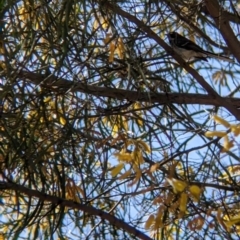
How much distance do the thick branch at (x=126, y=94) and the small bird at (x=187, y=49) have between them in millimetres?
404

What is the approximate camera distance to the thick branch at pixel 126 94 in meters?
2.19

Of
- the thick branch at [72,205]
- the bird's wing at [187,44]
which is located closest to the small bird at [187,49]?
the bird's wing at [187,44]

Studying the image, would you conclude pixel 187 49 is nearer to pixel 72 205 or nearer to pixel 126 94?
pixel 126 94

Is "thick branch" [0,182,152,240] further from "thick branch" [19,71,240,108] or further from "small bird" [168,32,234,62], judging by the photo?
"small bird" [168,32,234,62]

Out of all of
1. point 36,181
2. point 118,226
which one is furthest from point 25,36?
point 118,226

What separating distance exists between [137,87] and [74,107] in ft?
0.92

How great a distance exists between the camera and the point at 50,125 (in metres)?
2.38

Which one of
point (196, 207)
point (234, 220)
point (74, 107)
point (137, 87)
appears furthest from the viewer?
point (74, 107)

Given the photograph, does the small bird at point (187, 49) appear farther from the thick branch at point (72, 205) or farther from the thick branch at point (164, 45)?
the thick branch at point (72, 205)

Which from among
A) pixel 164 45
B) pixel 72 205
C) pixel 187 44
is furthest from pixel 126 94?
pixel 187 44

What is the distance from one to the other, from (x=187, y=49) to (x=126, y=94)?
2.76 ft

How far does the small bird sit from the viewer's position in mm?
2830

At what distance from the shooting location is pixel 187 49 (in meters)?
3.09

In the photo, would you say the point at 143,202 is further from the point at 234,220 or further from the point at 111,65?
the point at 234,220
